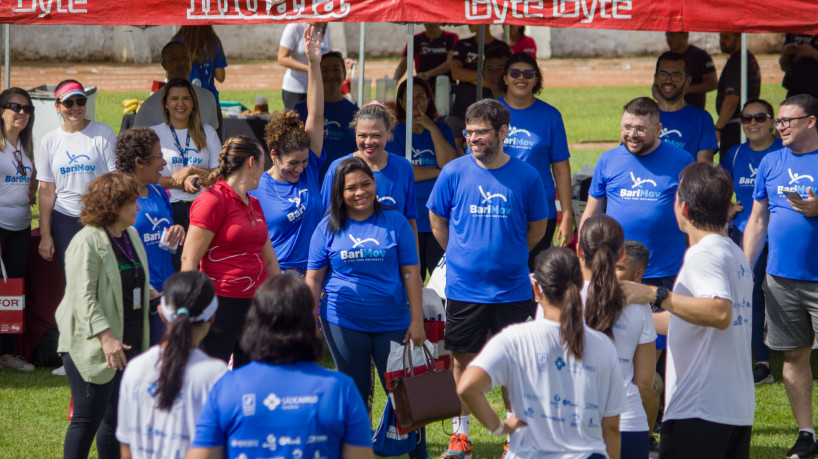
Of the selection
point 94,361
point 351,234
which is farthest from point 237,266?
point 94,361

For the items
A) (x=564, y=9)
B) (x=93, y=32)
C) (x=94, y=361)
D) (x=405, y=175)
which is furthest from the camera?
(x=93, y=32)

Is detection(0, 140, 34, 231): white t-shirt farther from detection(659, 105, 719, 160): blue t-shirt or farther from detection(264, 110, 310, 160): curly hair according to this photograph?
detection(659, 105, 719, 160): blue t-shirt

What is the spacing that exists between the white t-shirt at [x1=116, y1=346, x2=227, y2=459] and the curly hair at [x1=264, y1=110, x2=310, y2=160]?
243 centimetres

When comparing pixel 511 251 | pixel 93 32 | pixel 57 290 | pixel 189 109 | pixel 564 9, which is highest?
pixel 93 32

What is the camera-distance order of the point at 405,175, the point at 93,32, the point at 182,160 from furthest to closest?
the point at 93,32
the point at 182,160
the point at 405,175

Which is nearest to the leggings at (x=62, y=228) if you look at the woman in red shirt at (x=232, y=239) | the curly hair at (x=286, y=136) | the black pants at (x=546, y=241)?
the curly hair at (x=286, y=136)

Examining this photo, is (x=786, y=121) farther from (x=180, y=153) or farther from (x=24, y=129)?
(x=24, y=129)

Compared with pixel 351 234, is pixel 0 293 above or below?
below

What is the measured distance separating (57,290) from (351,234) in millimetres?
3275

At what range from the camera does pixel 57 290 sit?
6820mm

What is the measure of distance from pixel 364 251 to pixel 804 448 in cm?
287

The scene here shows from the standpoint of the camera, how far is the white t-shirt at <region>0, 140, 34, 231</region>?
250 inches

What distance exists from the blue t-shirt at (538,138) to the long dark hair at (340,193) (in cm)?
174

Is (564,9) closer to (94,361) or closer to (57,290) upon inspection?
(94,361)
